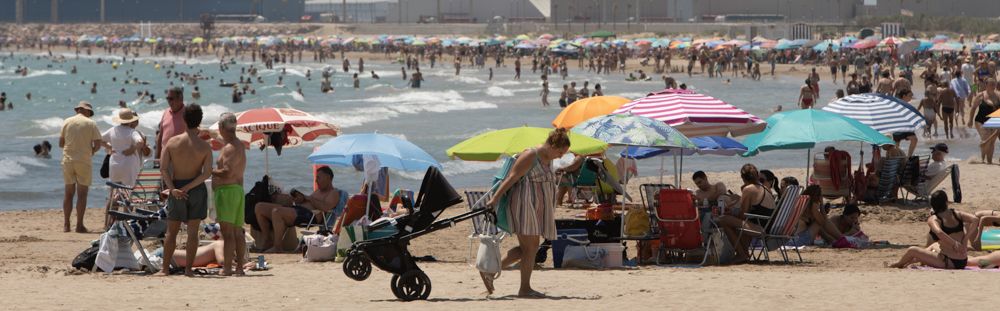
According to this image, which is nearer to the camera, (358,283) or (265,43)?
(358,283)

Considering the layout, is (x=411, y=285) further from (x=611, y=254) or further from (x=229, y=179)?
(x=611, y=254)

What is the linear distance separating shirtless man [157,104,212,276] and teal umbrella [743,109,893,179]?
4980mm

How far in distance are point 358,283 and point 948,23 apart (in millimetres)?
82232

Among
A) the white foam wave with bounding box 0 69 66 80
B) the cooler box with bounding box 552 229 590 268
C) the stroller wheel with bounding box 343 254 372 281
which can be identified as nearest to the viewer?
the stroller wheel with bounding box 343 254 372 281

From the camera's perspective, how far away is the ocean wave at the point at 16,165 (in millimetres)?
20375

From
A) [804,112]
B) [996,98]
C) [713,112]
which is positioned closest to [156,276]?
[713,112]

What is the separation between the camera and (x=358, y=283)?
8.40 meters

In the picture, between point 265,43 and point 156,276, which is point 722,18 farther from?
point 156,276

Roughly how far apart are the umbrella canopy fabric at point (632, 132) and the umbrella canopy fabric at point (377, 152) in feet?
4.20

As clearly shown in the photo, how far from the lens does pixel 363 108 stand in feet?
140

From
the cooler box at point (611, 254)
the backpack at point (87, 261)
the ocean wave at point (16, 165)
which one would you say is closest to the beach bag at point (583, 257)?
the cooler box at point (611, 254)

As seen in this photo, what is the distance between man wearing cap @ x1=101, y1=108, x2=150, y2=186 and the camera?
11.0 metres

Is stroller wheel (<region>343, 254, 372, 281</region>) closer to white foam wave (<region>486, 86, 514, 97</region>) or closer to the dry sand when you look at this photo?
Answer: the dry sand

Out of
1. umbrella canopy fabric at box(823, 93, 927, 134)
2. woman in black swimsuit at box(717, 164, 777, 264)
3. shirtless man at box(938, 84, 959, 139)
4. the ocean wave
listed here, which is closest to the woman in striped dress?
woman in black swimsuit at box(717, 164, 777, 264)
